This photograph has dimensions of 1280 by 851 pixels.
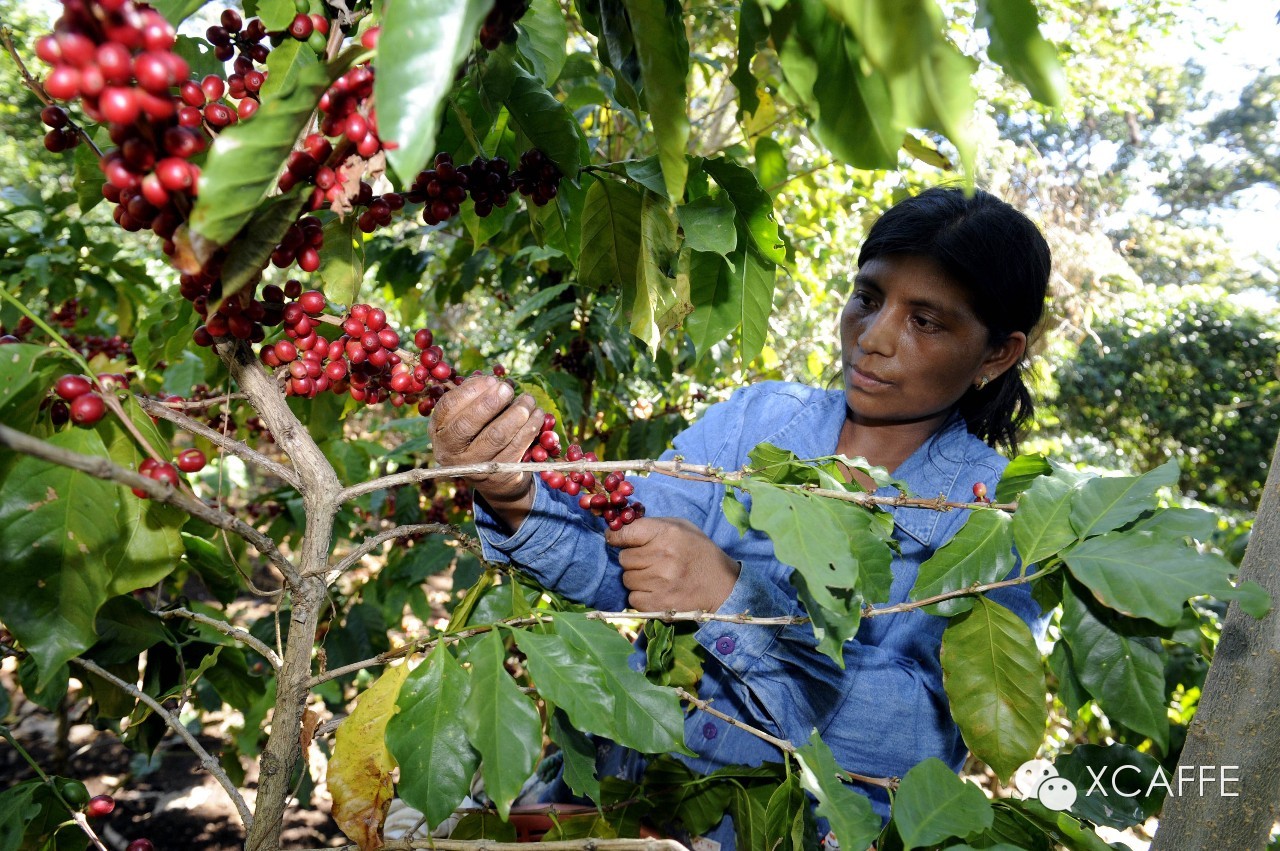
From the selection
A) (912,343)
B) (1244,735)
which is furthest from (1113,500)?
(912,343)

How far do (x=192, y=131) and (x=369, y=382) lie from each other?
0.37 metres

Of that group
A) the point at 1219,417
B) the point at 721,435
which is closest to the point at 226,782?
the point at 721,435

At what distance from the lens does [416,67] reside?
0.43 metres

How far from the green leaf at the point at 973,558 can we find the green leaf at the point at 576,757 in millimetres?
412

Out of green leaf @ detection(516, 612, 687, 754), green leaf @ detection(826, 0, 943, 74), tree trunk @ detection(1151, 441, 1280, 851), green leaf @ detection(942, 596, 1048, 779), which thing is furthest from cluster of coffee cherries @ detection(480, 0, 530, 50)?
tree trunk @ detection(1151, 441, 1280, 851)

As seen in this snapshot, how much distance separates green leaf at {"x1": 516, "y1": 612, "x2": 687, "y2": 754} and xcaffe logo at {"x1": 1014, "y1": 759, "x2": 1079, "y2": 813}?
472mm

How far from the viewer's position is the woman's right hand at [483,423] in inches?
38.2

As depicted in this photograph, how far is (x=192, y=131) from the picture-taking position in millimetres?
561

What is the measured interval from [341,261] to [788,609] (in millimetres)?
794

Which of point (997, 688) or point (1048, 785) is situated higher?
point (997, 688)

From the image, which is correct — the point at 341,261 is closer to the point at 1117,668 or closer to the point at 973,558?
the point at 973,558

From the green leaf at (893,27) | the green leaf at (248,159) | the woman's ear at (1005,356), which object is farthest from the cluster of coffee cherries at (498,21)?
the woman's ear at (1005,356)

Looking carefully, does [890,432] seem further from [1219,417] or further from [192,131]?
[1219,417]

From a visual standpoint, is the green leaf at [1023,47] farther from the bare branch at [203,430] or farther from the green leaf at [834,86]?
the bare branch at [203,430]
